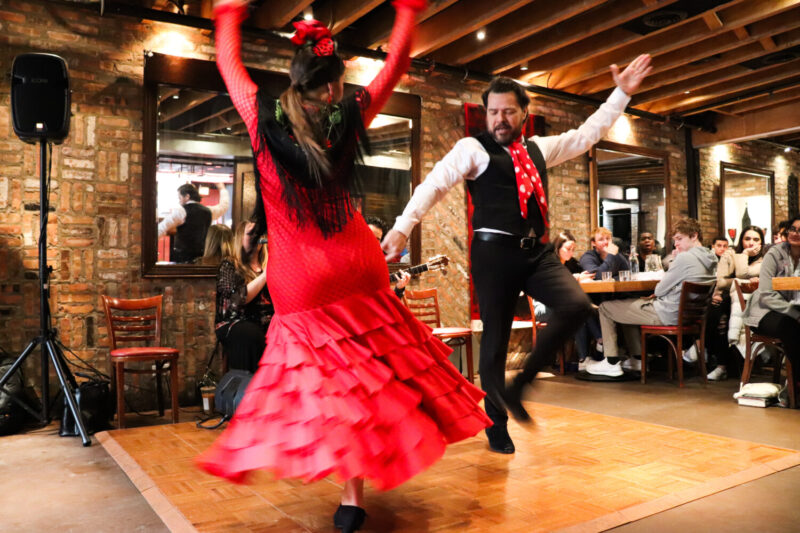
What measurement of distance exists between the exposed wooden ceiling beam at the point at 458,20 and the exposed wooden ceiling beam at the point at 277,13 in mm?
942

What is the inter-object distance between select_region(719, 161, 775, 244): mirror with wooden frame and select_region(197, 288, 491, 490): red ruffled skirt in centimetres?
904

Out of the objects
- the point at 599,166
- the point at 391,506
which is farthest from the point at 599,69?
the point at 391,506

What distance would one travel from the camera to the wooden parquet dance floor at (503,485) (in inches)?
93.9

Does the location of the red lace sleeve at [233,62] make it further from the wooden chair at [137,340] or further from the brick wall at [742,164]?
the brick wall at [742,164]

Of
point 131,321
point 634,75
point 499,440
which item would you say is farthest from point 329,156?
point 131,321

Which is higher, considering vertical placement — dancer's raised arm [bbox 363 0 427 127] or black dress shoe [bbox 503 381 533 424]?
dancer's raised arm [bbox 363 0 427 127]

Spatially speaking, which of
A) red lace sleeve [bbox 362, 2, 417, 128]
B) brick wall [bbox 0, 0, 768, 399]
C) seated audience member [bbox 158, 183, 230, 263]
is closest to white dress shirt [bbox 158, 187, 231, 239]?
seated audience member [bbox 158, 183, 230, 263]

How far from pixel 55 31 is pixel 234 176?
5.35 ft

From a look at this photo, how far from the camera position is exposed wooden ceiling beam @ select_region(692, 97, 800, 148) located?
8914 mm

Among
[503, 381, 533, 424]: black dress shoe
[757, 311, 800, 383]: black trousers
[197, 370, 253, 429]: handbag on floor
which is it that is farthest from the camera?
[757, 311, 800, 383]: black trousers

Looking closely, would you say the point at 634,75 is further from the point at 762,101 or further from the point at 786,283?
the point at 762,101

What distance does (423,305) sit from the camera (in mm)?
6172

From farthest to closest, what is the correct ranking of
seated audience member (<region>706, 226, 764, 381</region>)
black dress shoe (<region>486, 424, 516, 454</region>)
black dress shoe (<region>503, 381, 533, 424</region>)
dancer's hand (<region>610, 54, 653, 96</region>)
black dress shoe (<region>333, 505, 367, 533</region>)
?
seated audience member (<region>706, 226, 764, 381</region>), black dress shoe (<region>486, 424, 516, 454</region>), dancer's hand (<region>610, 54, 653, 96</region>), black dress shoe (<region>503, 381, 533, 424</region>), black dress shoe (<region>333, 505, 367, 533</region>)

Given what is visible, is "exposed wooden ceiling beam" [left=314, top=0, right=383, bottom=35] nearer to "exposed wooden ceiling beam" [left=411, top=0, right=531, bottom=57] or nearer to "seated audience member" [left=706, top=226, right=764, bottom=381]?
"exposed wooden ceiling beam" [left=411, top=0, right=531, bottom=57]
